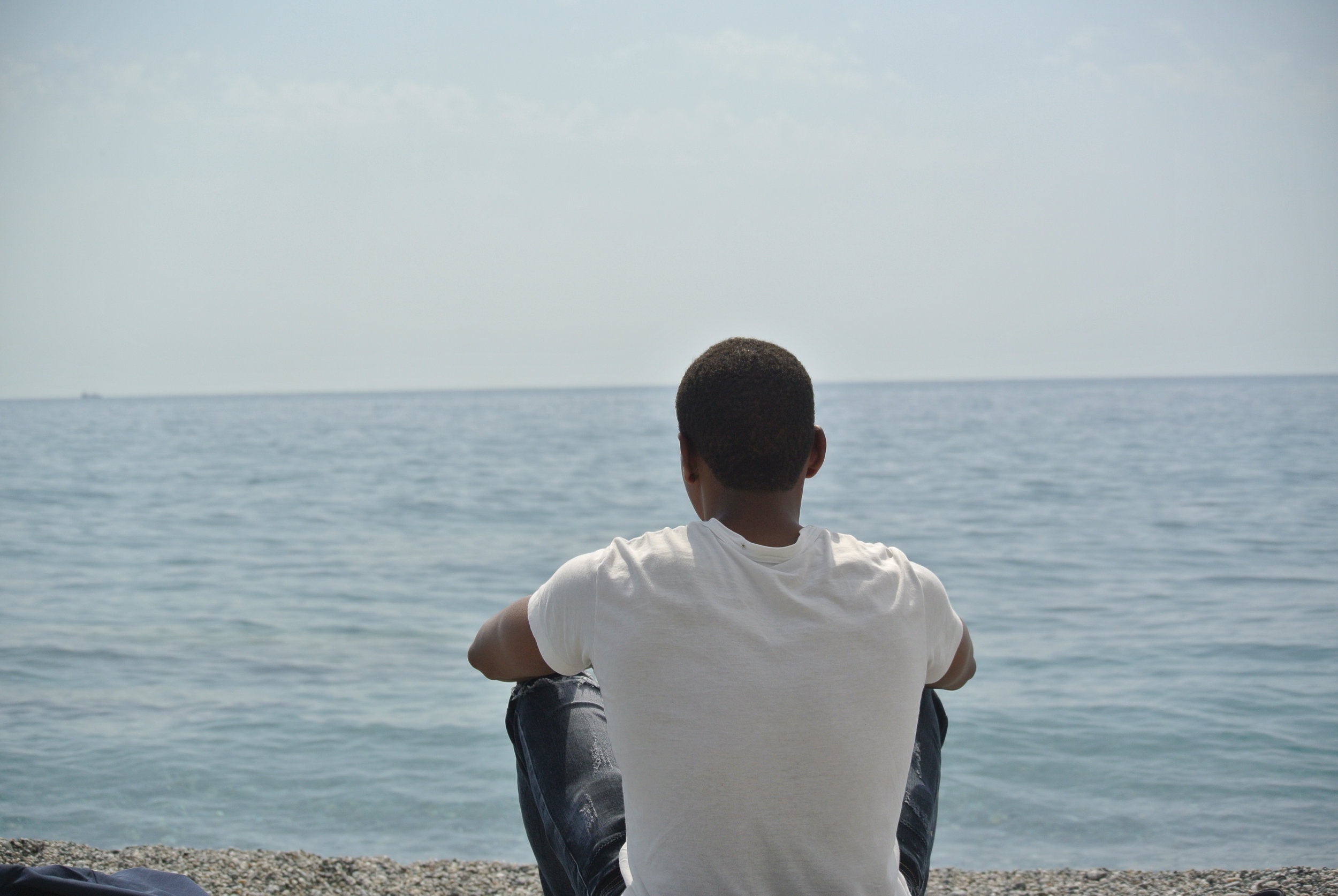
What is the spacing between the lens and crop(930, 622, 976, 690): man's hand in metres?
1.92

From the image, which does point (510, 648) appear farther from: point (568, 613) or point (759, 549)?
point (759, 549)

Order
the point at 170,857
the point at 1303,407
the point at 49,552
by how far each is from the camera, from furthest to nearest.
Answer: the point at 1303,407 < the point at 49,552 < the point at 170,857

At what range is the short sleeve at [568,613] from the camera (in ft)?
5.55

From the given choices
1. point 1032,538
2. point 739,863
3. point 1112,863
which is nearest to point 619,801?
point 739,863

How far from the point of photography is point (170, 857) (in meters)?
3.63

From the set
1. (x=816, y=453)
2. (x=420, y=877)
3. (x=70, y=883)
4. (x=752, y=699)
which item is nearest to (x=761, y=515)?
(x=816, y=453)

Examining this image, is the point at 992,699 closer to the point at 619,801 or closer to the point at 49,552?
the point at 619,801

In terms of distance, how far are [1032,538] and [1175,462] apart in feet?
46.1

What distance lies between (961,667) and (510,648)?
84cm

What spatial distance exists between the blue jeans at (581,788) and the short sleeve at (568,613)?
0.37 meters


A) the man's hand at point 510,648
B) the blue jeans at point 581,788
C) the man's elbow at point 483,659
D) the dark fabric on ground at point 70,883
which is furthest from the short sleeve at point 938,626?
the dark fabric on ground at point 70,883

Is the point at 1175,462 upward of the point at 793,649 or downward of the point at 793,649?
downward

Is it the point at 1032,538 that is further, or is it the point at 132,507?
the point at 132,507

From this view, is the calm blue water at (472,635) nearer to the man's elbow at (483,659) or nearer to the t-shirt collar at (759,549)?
the man's elbow at (483,659)
